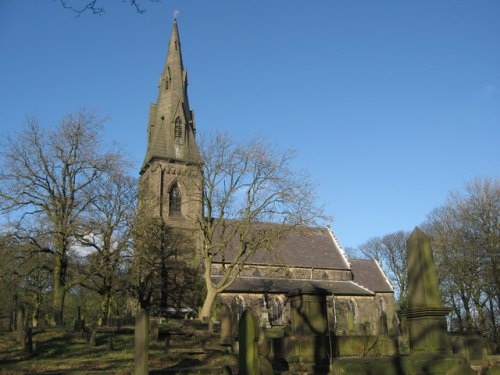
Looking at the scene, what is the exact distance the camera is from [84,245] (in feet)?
74.1

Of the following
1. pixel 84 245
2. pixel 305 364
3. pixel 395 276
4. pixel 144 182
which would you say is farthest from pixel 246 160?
pixel 395 276

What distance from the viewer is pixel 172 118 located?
38125 millimetres

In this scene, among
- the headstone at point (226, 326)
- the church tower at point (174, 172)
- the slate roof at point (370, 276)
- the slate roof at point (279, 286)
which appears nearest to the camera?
the headstone at point (226, 326)

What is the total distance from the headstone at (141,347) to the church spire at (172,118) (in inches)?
1096

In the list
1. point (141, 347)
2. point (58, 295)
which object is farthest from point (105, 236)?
point (141, 347)

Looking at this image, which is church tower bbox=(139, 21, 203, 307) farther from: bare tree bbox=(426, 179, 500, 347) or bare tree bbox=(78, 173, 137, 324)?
bare tree bbox=(426, 179, 500, 347)

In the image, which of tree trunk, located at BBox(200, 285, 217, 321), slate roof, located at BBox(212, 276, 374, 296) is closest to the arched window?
slate roof, located at BBox(212, 276, 374, 296)

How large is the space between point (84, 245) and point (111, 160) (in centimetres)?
439

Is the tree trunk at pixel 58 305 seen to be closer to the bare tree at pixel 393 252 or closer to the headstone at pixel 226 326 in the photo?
the headstone at pixel 226 326

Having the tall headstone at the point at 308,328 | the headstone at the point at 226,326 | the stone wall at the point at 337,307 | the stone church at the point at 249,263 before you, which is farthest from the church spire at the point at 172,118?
the tall headstone at the point at 308,328

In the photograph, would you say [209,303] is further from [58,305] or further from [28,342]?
[28,342]

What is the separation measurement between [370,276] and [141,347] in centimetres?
3617

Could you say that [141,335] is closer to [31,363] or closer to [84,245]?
[31,363]

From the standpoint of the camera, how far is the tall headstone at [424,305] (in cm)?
810
